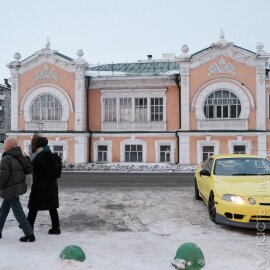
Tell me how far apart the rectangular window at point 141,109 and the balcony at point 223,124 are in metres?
4.03

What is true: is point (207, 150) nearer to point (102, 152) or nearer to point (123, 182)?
point (102, 152)

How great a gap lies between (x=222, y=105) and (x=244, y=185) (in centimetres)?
1782

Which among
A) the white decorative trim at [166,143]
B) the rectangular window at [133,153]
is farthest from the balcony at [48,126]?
the white decorative trim at [166,143]

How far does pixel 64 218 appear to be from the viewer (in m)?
8.06

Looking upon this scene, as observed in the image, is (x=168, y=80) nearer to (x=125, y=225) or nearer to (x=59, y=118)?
(x=59, y=118)

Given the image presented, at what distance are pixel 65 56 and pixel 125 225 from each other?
20612mm

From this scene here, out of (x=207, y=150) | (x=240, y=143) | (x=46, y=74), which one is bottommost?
(x=207, y=150)

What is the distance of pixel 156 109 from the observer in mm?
25844

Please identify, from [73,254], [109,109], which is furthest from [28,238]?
[109,109]

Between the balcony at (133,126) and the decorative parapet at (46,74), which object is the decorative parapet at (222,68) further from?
the decorative parapet at (46,74)

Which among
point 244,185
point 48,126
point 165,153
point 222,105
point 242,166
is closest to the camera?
point 244,185

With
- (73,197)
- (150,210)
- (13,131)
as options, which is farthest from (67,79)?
(150,210)

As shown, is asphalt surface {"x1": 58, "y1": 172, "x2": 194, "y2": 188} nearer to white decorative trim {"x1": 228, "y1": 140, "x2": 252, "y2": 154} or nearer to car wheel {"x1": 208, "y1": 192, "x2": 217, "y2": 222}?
car wheel {"x1": 208, "y1": 192, "x2": 217, "y2": 222}

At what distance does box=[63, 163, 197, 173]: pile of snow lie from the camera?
2294 cm
